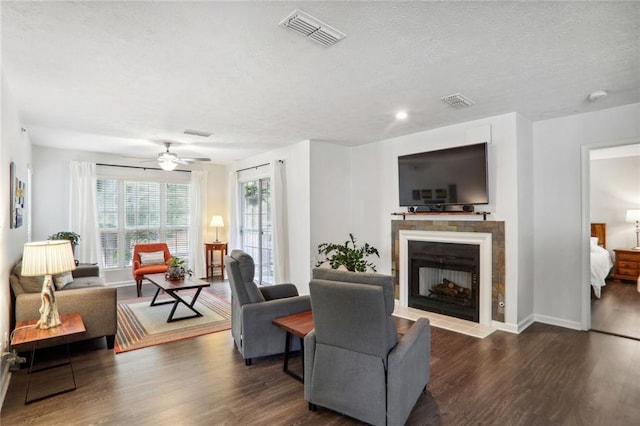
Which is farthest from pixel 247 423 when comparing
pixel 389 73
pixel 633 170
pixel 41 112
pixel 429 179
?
pixel 633 170

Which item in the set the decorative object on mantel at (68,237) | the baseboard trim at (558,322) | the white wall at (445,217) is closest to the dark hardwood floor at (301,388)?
the baseboard trim at (558,322)

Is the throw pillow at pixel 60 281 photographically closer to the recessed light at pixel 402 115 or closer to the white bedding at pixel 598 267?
the recessed light at pixel 402 115

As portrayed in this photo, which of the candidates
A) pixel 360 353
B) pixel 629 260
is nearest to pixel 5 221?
pixel 360 353

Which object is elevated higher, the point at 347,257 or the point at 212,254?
the point at 347,257

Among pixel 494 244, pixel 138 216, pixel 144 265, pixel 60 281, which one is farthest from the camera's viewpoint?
pixel 138 216

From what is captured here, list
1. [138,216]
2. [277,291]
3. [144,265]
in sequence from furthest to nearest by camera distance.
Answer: [138,216], [144,265], [277,291]

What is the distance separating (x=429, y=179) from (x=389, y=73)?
214 centimetres

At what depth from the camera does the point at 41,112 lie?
377 centimetres

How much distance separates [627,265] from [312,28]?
760cm

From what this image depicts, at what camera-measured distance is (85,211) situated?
20.1ft

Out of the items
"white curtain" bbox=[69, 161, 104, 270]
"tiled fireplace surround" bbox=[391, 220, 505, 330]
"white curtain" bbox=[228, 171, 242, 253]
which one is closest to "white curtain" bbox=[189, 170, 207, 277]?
"white curtain" bbox=[228, 171, 242, 253]

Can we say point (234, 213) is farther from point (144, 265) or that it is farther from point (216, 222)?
point (144, 265)

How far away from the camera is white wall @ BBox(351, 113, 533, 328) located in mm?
3928

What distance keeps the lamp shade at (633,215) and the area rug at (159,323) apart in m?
7.58
